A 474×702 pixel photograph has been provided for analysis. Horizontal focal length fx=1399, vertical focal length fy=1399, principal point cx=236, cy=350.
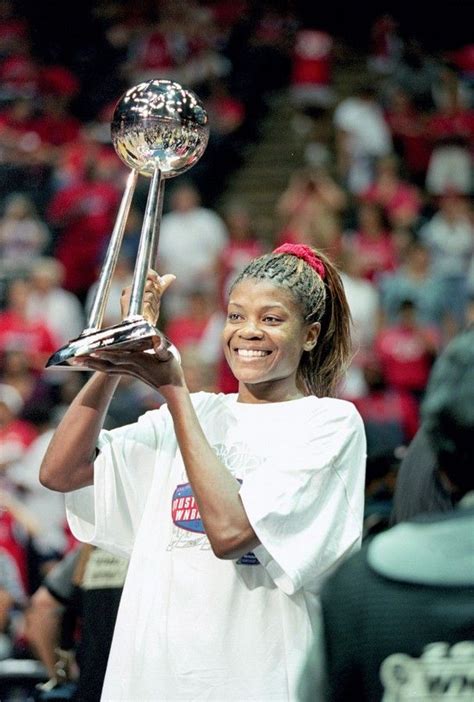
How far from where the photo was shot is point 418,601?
6.52ft

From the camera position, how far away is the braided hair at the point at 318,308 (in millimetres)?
3227

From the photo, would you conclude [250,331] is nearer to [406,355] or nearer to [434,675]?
[434,675]

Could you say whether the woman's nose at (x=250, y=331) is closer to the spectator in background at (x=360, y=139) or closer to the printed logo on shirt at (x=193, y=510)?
the printed logo on shirt at (x=193, y=510)

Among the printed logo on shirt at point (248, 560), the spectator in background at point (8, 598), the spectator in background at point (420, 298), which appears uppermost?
the spectator in background at point (420, 298)

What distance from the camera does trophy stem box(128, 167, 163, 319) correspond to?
2939 millimetres

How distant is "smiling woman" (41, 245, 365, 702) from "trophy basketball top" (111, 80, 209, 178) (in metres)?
0.32

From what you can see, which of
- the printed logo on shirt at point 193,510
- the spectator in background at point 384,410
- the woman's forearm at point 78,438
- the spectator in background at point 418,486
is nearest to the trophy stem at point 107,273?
the woman's forearm at point 78,438

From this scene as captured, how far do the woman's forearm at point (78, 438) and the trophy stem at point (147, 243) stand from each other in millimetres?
236

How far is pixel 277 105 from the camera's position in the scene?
13867mm

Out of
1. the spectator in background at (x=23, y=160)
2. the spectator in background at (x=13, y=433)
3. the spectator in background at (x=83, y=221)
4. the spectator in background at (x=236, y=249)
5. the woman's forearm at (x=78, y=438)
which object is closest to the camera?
the woman's forearm at (x=78, y=438)

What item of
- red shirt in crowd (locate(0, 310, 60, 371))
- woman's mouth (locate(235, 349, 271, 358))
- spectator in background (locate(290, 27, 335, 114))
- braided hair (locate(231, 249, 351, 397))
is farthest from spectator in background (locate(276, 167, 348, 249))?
woman's mouth (locate(235, 349, 271, 358))

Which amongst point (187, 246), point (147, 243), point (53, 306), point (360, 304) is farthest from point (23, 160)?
point (147, 243)

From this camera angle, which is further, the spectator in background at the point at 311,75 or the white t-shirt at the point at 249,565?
the spectator in background at the point at 311,75

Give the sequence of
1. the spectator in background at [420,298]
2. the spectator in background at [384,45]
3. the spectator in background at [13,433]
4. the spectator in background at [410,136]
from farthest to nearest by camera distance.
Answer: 1. the spectator in background at [384,45]
2. the spectator in background at [410,136]
3. the spectator in background at [420,298]
4. the spectator in background at [13,433]
